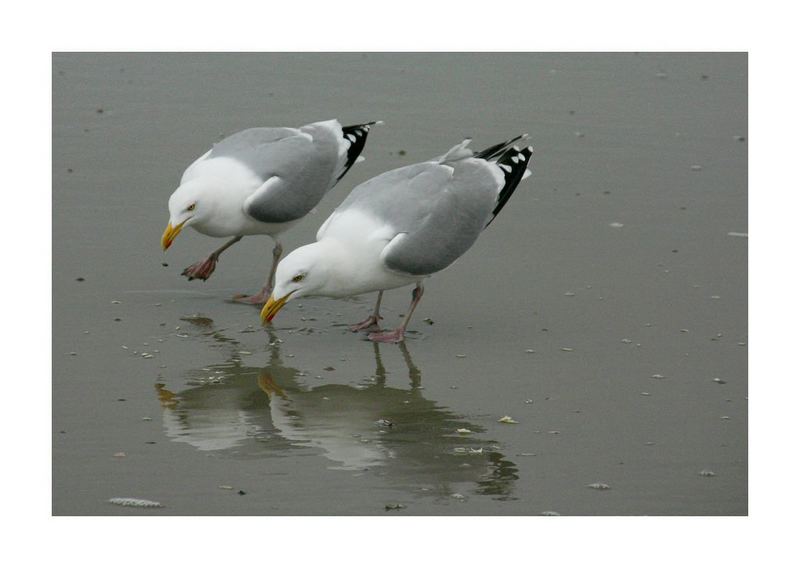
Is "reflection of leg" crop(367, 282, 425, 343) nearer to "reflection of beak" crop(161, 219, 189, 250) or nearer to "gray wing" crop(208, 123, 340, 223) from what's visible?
"gray wing" crop(208, 123, 340, 223)

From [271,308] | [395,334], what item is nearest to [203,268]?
[271,308]

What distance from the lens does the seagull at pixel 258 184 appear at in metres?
8.41

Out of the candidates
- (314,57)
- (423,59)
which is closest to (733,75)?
(423,59)

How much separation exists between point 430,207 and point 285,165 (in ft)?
3.71

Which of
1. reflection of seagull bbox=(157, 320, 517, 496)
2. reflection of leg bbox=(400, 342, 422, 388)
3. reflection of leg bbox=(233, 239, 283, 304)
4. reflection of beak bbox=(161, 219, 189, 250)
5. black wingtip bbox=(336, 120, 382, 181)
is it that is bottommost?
reflection of seagull bbox=(157, 320, 517, 496)

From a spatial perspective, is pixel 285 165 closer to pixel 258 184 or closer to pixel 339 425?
pixel 258 184

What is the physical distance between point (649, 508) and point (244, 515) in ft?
5.82

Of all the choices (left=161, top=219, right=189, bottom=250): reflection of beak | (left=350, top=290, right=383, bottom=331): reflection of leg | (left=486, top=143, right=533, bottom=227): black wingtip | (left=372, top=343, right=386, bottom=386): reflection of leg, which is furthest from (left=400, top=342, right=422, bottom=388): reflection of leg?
(left=161, top=219, right=189, bottom=250): reflection of beak

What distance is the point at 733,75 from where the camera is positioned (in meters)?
10.6

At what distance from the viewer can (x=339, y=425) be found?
6.86 metres

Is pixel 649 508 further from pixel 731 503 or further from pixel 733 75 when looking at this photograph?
pixel 733 75

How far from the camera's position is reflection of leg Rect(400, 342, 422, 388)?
7.53m

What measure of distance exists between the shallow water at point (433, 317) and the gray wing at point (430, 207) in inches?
21.0

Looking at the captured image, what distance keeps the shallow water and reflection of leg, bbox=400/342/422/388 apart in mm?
23
